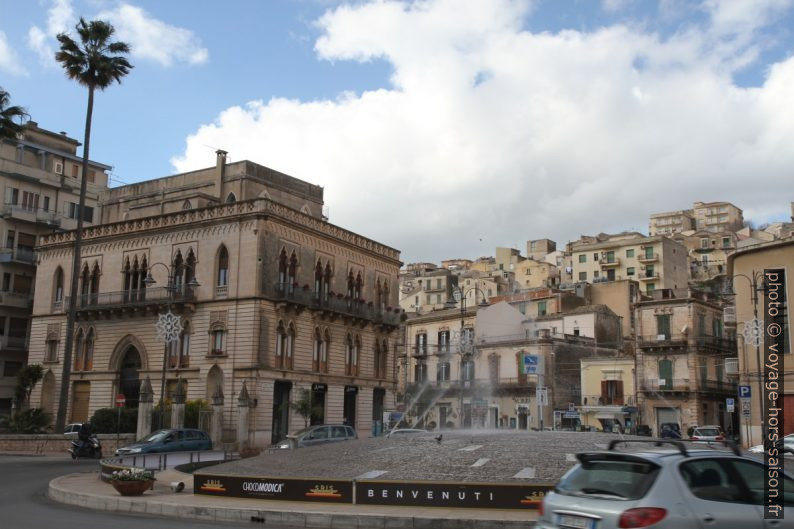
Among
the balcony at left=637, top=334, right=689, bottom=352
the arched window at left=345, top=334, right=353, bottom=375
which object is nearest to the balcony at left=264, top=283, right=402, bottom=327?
the arched window at left=345, top=334, right=353, bottom=375

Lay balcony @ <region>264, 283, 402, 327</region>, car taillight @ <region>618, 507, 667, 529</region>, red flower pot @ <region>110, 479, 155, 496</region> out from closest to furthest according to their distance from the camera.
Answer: car taillight @ <region>618, 507, 667, 529</region> < red flower pot @ <region>110, 479, 155, 496</region> < balcony @ <region>264, 283, 402, 327</region>

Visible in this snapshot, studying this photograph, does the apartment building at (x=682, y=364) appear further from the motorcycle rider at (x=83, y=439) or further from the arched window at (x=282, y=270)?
the motorcycle rider at (x=83, y=439)

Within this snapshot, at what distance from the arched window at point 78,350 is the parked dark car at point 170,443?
80.3 feet

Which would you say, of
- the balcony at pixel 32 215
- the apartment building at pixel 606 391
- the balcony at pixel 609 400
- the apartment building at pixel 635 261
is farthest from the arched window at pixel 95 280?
the apartment building at pixel 635 261

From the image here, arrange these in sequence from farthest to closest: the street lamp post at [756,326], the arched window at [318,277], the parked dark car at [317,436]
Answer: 1. the arched window at [318,277]
2. the street lamp post at [756,326]
3. the parked dark car at [317,436]

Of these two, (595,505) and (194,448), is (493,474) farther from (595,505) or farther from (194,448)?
(194,448)

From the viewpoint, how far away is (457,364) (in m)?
66.4

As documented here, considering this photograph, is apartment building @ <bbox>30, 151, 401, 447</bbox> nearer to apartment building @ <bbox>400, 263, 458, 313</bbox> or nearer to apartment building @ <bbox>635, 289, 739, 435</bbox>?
apartment building @ <bbox>635, 289, 739, 435</bbox>

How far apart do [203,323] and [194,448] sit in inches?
693

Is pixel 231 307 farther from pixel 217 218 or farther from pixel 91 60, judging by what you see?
pixel 91 60

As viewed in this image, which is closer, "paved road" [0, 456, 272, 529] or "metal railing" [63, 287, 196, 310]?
"paved road" [0, 456, 272, 529]

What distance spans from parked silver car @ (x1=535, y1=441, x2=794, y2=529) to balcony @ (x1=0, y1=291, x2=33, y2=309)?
200 ft

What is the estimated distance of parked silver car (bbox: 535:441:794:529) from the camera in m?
7.79

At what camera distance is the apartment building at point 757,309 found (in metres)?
37.9
